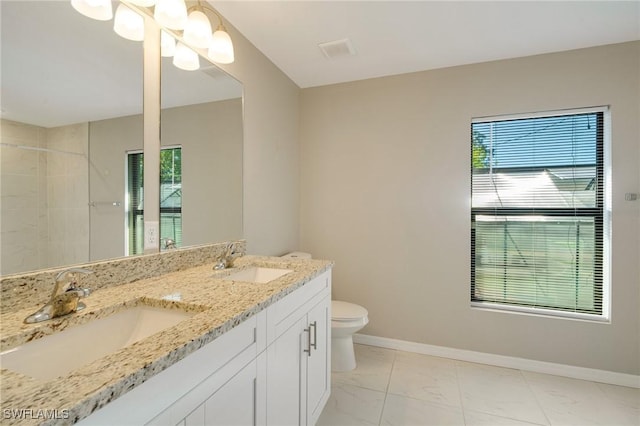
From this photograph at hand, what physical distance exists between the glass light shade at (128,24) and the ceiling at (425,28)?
1.88ft

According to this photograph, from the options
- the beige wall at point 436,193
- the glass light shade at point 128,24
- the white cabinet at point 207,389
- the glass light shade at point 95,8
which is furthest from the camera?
the beige wall at point 436,193

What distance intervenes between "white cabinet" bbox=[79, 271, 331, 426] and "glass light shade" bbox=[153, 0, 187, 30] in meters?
1.34

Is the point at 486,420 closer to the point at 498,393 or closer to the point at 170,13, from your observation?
the point at 498,393

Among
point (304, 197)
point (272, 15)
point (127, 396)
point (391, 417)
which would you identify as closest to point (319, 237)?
point (304, 197)

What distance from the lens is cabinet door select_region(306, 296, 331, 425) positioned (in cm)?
144

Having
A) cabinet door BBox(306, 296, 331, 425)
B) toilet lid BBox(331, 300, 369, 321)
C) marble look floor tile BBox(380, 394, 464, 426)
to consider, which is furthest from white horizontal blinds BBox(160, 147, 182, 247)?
marble look floor tile BBox(380, 394, 464, 426)

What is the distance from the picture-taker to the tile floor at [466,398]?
1666mm

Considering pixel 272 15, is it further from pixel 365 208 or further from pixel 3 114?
pixel 365 208

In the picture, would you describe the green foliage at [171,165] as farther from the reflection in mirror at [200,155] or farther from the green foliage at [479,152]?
the green foliage at [479,152]

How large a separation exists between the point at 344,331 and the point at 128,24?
84.4 inches

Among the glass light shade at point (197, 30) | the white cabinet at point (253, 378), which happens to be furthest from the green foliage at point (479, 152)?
the glass light shade at point (197, 30)

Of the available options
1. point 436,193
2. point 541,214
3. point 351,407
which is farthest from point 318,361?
point 541,214

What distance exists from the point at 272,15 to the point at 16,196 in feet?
5.31

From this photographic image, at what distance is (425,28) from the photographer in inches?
74.2
